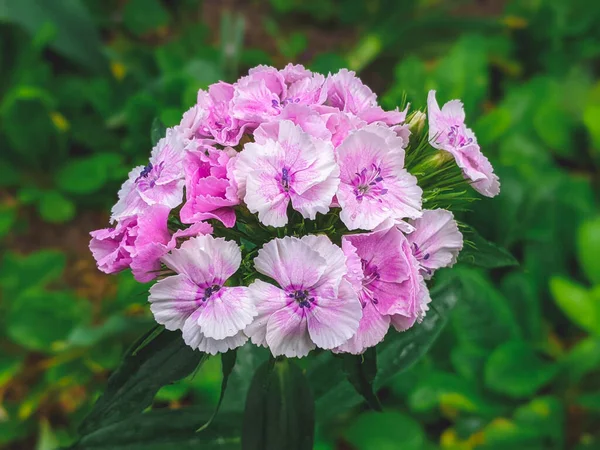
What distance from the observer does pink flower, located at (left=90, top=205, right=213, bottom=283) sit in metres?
0.63

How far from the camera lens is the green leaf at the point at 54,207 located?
1.81 meters

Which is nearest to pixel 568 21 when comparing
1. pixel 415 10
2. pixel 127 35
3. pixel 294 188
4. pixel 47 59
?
pixel 415 10

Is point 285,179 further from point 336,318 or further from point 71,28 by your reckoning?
point 71,28

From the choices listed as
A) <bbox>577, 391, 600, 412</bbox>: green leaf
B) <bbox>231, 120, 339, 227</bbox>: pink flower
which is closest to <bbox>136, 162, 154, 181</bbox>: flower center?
<bbox>231, 120, 339, 227</bbox>: pink flower

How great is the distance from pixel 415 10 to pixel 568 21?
53 cm

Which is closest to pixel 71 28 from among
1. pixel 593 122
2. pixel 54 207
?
pixel 54 207

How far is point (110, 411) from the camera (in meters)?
0.77

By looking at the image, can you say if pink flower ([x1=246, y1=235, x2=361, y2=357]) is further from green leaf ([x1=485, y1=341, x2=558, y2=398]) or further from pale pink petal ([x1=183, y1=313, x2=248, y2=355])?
green leaf ([x1=485, y1=341, x2=558, y2=398])

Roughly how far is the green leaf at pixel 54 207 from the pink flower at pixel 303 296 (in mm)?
1329

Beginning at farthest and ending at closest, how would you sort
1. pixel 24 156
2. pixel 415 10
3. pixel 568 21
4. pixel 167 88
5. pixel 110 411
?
pixel 415 10
pixel 568 21
pixel 24 156
pixel 167 88
pixel 110 411

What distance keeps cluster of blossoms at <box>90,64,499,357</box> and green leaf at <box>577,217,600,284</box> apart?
100 cm

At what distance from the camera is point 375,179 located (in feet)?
2.18

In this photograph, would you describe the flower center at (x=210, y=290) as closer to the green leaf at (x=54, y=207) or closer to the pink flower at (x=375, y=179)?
the pink flower at (x=375, y=179)

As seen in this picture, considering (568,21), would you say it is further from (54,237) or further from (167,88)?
(54,237)
